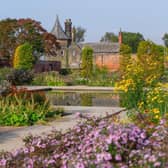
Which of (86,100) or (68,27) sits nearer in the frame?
(86,100)

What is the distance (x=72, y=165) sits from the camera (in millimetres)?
3467

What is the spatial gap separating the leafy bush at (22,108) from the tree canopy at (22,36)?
1250 inches

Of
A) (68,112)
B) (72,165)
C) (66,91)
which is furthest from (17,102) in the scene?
(66,91)

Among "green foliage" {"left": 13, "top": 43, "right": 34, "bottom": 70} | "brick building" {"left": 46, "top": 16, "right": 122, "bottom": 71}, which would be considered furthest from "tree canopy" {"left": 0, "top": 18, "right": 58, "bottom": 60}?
"brick building" {"left": 46, "top": 16, "right": 122, "bottom": 71}

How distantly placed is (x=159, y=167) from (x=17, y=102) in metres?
7.66

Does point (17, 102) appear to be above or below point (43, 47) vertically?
below

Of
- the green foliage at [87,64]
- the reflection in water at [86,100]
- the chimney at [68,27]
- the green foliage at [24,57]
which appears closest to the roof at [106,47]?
the chimney at [68,27]

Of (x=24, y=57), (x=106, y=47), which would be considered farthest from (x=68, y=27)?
(x=24, y=57)

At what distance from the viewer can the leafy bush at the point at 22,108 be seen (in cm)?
953

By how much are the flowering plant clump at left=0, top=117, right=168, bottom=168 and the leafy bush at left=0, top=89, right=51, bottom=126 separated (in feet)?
17.1

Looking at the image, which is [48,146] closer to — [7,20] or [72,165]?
[72,165]

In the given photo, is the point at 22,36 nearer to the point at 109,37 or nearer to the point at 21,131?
the point at 21,131

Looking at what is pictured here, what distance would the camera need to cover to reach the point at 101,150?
3498 mm

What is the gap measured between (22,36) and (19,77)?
52.4 ft
